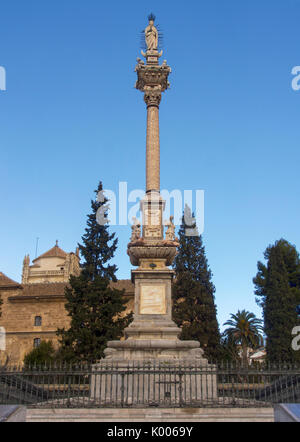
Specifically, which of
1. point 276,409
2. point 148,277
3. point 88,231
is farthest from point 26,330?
point 276,409

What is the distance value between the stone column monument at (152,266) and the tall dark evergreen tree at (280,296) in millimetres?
16776

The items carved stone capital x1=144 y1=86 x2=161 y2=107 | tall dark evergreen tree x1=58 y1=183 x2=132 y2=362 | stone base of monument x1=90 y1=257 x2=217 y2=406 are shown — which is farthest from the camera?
tall dark evergreen tree x1=58 y1=183 x2=132 y2=362

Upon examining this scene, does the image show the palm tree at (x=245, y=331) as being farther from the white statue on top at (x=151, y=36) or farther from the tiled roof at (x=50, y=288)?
the white statue on top at (x=151, y=36)

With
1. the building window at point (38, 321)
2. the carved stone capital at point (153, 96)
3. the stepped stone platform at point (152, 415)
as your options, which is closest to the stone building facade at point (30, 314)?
the building window at point (38, 321)

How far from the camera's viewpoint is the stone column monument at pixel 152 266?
1317 centimetres

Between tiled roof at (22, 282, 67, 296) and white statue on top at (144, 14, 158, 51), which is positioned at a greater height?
white statue on top at (144, 14, 158, 51)

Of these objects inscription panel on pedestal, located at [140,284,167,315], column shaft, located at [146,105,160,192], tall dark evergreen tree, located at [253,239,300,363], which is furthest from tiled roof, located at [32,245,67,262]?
inscription panel on pedestal, located at [140,284,167,315]

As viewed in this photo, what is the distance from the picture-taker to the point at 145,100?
1816 centimetres

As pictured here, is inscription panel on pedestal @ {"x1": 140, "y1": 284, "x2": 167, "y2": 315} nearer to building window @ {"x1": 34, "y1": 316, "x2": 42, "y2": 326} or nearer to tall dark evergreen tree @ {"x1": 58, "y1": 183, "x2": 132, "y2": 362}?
tall dark evergreen tree @ {"x1": 58, "y1": 183, "x2": 132, "y2": 362}

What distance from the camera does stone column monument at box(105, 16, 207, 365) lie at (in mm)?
13172

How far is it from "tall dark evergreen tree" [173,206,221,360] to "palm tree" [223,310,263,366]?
6.46 metres

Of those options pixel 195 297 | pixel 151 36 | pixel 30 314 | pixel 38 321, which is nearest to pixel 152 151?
pixel 151 36

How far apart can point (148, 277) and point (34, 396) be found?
5870 millimetres

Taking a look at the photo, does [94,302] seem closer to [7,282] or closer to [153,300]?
[153,300]
